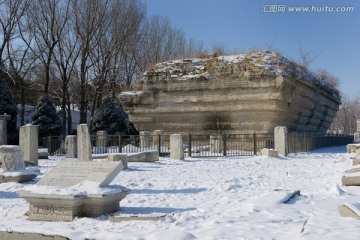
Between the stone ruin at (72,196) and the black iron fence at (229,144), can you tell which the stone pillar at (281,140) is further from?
the stone ruin at (72,196)

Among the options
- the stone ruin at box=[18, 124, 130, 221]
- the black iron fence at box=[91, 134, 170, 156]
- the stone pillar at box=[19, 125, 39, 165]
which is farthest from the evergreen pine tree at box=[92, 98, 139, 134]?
the stone ruin at box=[18, 124, 130, 221]

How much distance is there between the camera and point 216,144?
74.9 ft

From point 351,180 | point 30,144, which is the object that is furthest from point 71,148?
point 351,180

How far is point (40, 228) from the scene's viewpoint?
6.00 meters

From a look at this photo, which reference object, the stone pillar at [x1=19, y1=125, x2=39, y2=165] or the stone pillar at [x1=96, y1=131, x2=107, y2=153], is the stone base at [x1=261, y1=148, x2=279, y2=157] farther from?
the stone pillar at [x1=19, y1=125, x2=39, y2=165]

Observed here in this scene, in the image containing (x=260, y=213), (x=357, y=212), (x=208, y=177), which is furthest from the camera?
(x=208, y=177)

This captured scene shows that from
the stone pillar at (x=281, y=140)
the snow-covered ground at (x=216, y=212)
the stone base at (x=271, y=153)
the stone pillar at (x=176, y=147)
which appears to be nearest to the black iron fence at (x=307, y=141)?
the stone pillar at (x=281, y=140)

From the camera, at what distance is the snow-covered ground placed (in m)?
5.48

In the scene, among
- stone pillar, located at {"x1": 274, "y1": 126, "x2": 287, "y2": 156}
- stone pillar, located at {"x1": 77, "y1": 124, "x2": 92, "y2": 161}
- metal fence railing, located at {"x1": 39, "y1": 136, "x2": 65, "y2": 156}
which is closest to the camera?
stone pillar, located at {"x1": 77, "y1": 124, "x2": 92, "y2": 161}

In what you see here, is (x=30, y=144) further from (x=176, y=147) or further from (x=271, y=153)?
(x=271, y=153)

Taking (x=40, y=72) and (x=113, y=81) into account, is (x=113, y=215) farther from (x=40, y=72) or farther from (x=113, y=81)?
(x=40, y=72)

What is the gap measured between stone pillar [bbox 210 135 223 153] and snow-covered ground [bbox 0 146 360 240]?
35.8 feet

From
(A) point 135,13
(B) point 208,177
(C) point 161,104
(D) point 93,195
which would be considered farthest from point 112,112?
(D) point 93,195

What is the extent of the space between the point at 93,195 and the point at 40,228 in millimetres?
1103
